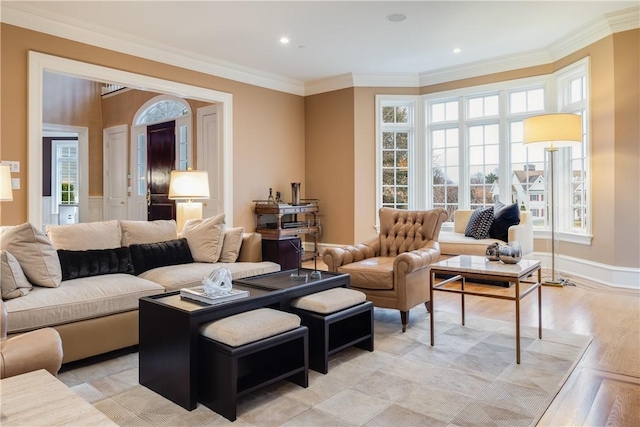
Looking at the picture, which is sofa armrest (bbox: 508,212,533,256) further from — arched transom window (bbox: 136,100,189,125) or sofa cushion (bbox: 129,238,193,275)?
arched transom window (bbox: 136,100,189,125)

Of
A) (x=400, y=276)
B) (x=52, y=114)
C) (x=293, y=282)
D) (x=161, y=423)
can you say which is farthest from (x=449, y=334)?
(x=52, y=114)

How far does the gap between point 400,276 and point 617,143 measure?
3192 millimetres

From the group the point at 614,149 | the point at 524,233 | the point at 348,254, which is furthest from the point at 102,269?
the point at 614,149

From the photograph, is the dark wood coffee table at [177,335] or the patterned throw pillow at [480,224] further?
the patterned throw pillow at [480,224]

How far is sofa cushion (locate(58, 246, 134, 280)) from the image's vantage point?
3.11 meters

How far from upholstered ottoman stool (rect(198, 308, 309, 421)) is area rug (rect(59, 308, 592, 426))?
3.9 inches

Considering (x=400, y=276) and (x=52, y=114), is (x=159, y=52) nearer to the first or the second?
(x=52, y=114)

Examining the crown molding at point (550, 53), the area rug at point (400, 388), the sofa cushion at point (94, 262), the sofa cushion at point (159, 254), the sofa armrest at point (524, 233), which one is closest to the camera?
the area rug at point (400, 388)

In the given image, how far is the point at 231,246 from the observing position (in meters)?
4.07

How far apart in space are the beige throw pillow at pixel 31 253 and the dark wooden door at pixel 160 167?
4.14 m

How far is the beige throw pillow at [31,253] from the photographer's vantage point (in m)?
2.78

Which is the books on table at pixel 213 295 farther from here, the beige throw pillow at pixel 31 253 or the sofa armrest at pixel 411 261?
the sofa armrest at pixel 411 261

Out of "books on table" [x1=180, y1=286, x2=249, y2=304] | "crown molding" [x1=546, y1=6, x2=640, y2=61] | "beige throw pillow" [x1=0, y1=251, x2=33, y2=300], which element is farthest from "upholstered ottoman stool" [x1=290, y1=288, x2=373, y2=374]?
"crown molding" [x1=546, y1=6, x2=640, y2=61]

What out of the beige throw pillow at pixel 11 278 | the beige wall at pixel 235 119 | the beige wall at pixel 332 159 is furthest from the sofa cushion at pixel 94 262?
the beige wall at pixel 332 159
